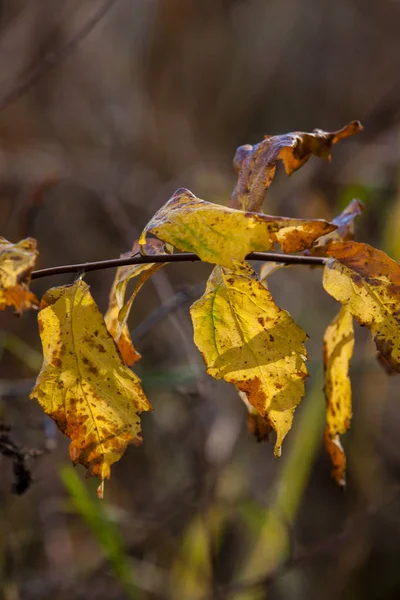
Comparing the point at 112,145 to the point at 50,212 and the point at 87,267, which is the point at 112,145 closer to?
the point at 50,212

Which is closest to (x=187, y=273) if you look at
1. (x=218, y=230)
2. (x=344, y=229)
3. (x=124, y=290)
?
(x=344, y=229)

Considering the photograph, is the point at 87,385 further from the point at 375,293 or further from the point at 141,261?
the point at 375,293

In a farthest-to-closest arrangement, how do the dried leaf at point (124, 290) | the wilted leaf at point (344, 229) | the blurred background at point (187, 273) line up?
the blurred background at point (187, 273) → the wilted leaf at point (344, 229) → the dried leaf at point (124, 290)

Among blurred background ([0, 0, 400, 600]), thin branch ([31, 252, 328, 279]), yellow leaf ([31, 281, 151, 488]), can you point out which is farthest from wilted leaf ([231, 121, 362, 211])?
blurred background ([0, 0, 400, 600])

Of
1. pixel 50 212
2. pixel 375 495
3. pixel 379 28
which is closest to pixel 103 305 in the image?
pixel 50 212

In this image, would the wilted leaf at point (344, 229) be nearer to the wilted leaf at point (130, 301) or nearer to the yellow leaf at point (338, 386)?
the yellow leaf at point (338, 386)

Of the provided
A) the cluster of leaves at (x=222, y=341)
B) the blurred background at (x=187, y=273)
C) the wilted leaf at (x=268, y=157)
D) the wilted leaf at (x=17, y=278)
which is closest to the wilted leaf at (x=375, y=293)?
the cluster of leaves at (x=222, y=341)
